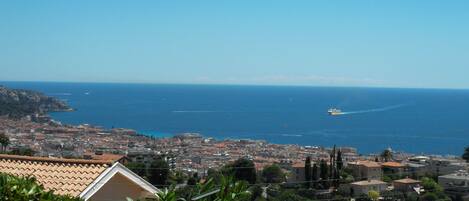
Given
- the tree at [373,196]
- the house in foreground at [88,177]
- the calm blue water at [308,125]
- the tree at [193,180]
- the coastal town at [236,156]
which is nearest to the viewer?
the house in foreground at [88,177]

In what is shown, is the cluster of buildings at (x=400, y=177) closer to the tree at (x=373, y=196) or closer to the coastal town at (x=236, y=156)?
the coastal town at (x=236, y=156)

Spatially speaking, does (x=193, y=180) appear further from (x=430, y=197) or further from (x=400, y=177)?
(x=400, y=177)

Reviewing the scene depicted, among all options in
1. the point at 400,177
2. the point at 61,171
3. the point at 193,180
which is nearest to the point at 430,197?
the point at 400,177

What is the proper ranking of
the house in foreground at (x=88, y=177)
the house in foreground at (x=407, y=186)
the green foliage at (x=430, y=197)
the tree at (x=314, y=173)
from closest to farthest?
the house in foreground at (x=88, y=177)
the green foliage at (x=430, y=197)
the house in foreground at (x=407, y=186)
the tree at (x=314, y=173)

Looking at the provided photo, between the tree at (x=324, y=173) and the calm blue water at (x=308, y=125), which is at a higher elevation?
the tree at (x=324, y=173)

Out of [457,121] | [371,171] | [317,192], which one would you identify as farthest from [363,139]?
[317,192]

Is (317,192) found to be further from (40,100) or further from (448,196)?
(40,100)

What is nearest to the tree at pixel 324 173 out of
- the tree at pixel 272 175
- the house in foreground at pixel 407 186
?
the tree at pixel 272 175

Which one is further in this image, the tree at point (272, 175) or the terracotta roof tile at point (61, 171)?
the tree at point (272, 175)
